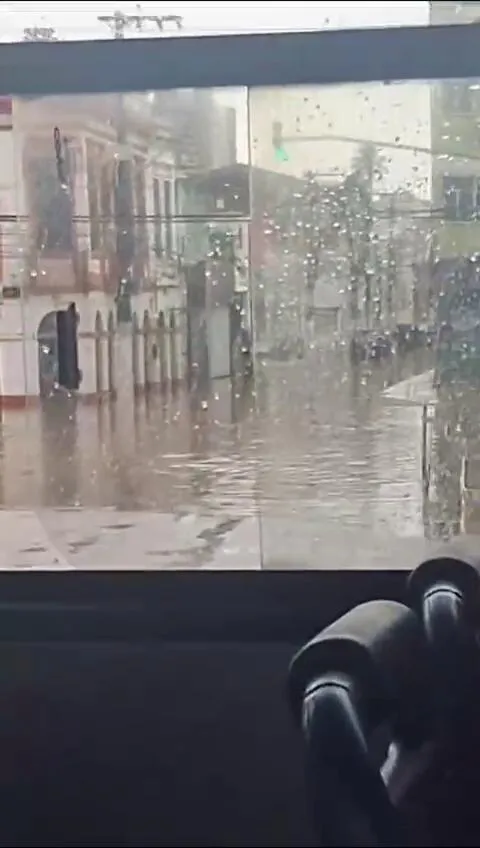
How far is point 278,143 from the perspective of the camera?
1.78m

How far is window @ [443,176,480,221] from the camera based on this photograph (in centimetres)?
174

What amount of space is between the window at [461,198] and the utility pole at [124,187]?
1.60 feet

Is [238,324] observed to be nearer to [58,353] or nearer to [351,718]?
[58,353]

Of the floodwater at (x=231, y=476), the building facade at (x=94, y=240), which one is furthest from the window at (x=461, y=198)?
the building facade at (x=94, y=240)

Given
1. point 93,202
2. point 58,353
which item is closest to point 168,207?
point 93,202

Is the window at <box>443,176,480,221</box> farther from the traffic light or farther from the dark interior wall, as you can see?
the dark interior wall

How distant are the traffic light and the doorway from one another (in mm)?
418

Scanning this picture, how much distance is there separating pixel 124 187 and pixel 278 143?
258 millimetres

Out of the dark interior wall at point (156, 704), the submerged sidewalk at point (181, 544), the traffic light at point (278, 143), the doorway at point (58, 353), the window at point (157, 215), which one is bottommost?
the dark interior wall at point (156, 704)

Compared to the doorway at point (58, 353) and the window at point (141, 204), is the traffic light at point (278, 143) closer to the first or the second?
the window at point (141, 204)

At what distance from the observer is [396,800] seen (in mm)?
1227

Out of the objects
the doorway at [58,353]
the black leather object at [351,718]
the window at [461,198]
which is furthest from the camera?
the doorway at [58,353]

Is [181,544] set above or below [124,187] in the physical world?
below

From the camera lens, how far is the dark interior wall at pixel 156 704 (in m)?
1.74
